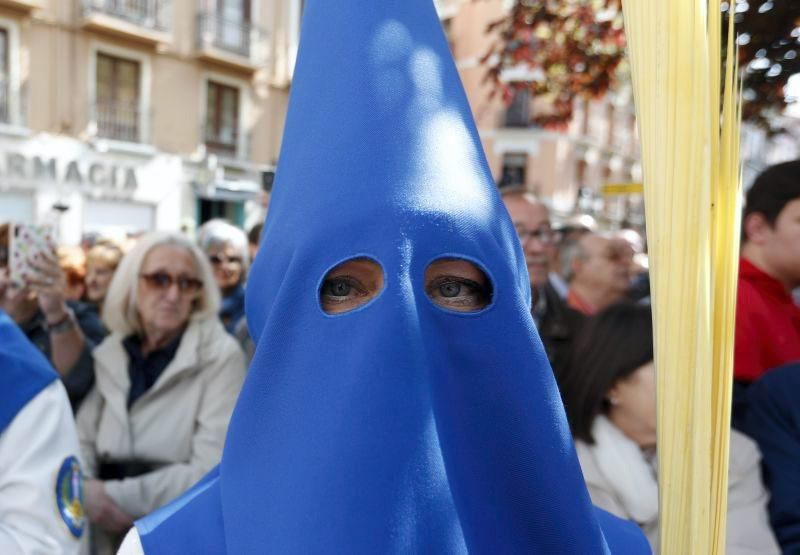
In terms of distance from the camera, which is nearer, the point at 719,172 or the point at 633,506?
the point at 719,172

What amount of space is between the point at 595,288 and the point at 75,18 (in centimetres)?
1436

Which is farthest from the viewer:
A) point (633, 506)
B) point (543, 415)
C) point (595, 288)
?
point (595, 288)

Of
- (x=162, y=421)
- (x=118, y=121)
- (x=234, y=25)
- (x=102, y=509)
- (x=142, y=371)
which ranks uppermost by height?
(x=234, y=25)

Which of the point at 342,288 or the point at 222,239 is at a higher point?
the point at 342,288

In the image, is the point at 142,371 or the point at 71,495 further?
the point at 142,371

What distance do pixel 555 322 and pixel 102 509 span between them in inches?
74.6

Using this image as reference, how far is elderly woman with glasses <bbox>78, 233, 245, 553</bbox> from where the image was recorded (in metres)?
2.26

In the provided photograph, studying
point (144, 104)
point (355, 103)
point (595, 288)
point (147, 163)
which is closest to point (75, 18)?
point (144, 104)

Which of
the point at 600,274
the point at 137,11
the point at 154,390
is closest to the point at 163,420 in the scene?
the point at 154,390

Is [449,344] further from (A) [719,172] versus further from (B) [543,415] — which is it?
(A) [719,172]

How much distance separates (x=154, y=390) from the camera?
7.85 ft

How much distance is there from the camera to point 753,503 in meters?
1.67

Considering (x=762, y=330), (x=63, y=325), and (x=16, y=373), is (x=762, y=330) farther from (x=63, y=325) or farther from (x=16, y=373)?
(x=63, y=325)

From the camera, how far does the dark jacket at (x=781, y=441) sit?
65.1 inches
